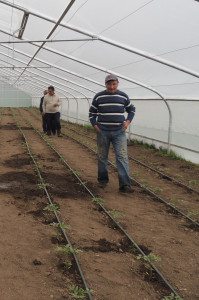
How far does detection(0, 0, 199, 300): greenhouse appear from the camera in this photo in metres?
3.75

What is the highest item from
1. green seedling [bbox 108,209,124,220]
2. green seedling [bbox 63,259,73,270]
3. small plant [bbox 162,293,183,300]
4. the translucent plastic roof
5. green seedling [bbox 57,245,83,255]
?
the translucent plastic roof

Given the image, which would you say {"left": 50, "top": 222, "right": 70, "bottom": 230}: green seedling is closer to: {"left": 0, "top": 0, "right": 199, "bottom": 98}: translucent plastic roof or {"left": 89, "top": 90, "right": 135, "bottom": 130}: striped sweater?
{"left": 89, "top": 90, "right": 135, "bottom": 130}: striped sweater

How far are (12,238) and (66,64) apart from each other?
11417mm

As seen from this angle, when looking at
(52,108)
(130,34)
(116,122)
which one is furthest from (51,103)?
(116,122)

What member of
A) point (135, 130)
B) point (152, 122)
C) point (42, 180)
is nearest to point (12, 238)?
point (42, 180)

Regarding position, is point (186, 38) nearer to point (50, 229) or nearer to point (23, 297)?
point (50, 229)

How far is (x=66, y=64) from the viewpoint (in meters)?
15.2

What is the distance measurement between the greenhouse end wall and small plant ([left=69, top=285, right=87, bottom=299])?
→ 132 ft

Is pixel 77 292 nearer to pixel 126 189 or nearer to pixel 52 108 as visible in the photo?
pixel 126 189

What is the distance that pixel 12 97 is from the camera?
43312mm

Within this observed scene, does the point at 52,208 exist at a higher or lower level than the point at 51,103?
lower

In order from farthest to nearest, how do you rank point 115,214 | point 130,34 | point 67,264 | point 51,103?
point 51,103
point 130,34
point 115,214
point 67,264

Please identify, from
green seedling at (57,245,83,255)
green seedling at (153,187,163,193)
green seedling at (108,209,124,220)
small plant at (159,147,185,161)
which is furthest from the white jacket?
green seedling at (57,245,83,255)

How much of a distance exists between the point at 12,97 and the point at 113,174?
3663 cm
